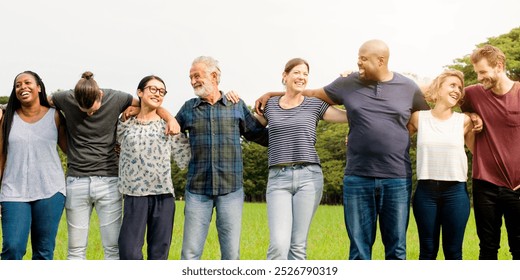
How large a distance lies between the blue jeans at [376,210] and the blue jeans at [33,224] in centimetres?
304

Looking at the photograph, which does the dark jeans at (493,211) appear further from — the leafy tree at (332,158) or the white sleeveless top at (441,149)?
the leafy tree at (332,158)

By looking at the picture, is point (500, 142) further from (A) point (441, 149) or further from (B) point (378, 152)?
(B) point (378, 152)

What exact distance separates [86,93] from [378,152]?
3056mm

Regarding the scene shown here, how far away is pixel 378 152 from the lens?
243 inches

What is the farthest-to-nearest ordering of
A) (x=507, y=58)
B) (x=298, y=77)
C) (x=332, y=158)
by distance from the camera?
(x=332, y=158) < (x=507, y=58) < (x=298, y=77)

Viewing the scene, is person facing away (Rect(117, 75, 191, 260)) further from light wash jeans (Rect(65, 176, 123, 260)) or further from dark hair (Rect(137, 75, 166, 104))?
light wash jeans (Rect(65, 176, 123, 260))

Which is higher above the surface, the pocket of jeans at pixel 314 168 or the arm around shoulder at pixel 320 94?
the arm around shoulder at pixel 320 94

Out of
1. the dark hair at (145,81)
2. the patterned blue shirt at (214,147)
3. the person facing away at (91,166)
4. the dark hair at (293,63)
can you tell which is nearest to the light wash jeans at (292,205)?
the patterned blue shirt at (214,147)

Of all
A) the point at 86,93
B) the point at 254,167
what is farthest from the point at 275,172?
the point at 254,167

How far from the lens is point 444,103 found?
6457 millimetres

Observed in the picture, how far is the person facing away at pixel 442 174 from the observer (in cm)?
626

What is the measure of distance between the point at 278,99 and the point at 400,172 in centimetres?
150

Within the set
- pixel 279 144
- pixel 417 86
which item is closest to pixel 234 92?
pixel 279 144

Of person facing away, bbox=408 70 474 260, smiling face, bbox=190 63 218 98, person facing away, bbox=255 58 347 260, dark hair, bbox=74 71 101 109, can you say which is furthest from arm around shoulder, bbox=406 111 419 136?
dark hair, bbox=74 71 101 109
